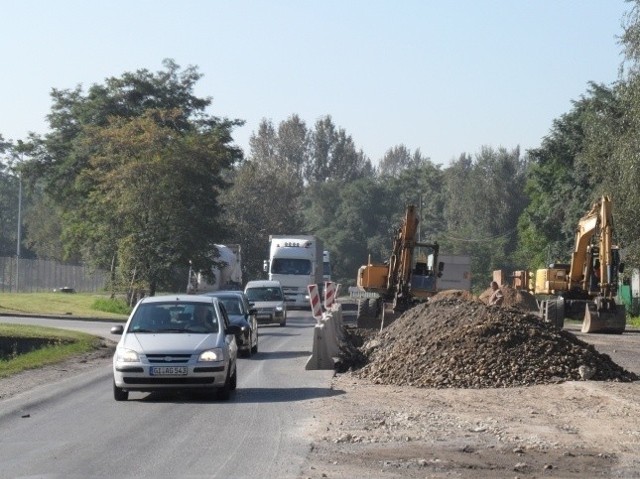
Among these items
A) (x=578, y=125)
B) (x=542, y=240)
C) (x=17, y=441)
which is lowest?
(x=17, y=441)

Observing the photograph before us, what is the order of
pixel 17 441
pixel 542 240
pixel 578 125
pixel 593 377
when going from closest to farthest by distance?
pixel 17 441 → pixel 593 377 → pixel 578 125 → pixel 542 240

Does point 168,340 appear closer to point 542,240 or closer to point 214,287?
point 214,287

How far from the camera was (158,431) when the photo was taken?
45.2ft

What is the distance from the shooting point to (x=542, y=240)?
76.1 metres

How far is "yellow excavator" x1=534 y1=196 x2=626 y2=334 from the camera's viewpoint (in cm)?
3759

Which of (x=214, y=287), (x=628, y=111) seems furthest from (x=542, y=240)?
(x=628, y=111)

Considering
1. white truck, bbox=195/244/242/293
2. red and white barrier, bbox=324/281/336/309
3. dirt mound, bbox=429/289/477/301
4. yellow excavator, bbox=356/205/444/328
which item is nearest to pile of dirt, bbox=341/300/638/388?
dirt mound, bbox=429/289/477/301

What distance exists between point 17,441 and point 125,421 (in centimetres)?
207

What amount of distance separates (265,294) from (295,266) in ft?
56.8

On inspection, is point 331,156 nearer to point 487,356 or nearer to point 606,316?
point 606,316

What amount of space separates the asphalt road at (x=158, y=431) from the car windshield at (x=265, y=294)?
2278 cm

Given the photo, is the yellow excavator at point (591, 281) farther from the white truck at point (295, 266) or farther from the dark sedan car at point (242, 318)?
the white truck at point (295, 266)

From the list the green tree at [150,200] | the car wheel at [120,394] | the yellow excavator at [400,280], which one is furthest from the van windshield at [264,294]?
the car wheel at [120,394]

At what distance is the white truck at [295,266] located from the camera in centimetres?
6209
